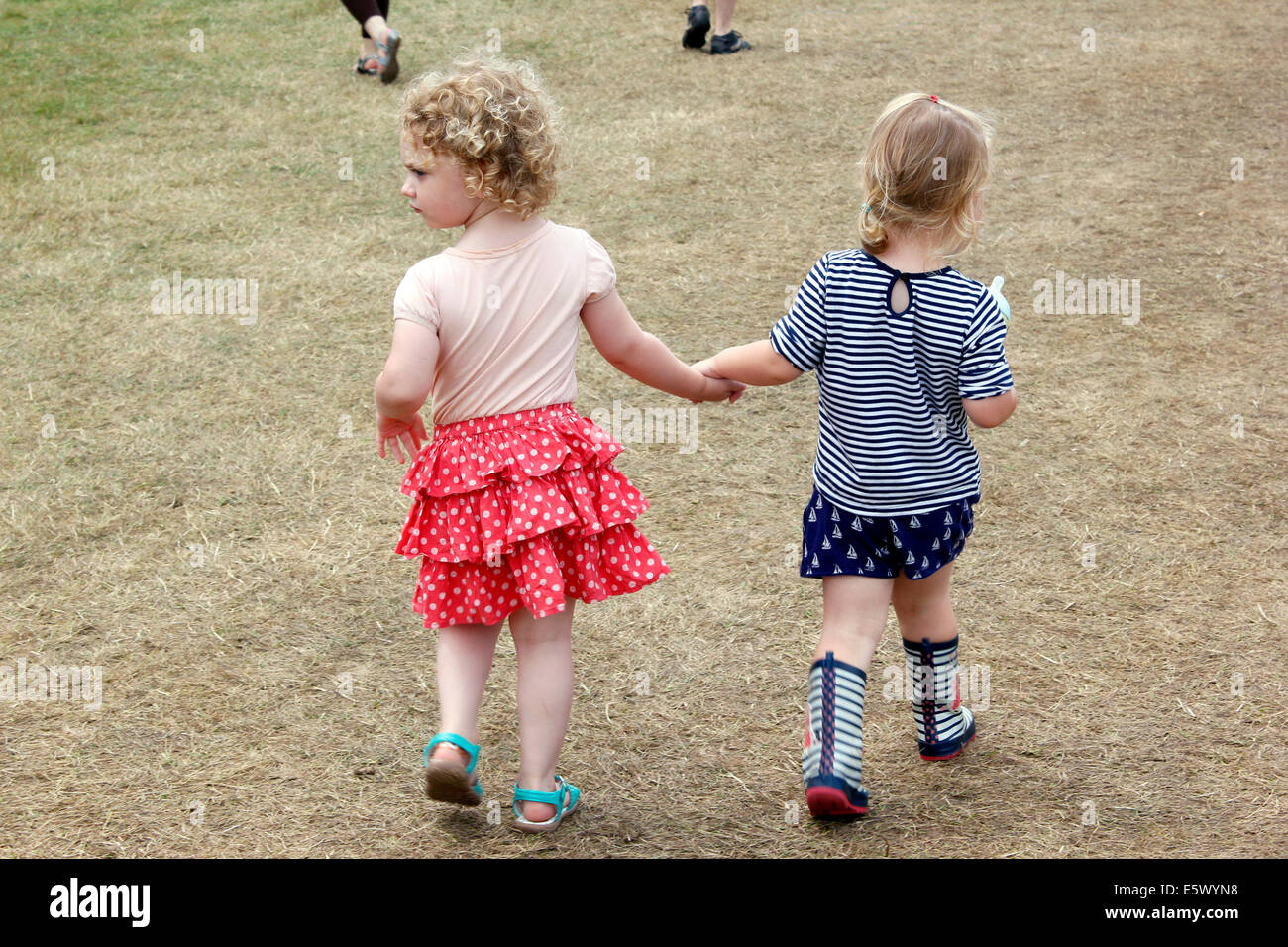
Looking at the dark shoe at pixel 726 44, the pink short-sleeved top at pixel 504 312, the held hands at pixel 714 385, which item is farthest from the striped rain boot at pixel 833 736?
the dark shoe at pixel 726 44

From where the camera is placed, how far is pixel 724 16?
8.45 meters

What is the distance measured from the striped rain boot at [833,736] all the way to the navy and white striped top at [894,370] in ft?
1.08

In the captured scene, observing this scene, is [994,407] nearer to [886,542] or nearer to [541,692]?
[886,542]

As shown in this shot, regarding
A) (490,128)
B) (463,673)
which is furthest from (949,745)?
(490,128)

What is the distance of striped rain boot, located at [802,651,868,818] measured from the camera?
8.26 feet

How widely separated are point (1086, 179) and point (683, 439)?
3.16m

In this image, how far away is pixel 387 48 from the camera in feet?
25.3

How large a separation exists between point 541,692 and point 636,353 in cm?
72

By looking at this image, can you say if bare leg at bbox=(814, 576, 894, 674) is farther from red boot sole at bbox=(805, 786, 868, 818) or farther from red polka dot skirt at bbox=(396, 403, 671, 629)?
red polka dot skirt at bbox=(396, 403, 671, 629)

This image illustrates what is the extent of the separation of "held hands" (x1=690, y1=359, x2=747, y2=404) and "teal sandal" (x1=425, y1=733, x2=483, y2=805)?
88 cm

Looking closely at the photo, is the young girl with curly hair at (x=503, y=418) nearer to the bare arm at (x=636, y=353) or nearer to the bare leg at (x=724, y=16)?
the bare arm at (x=636, y=353)

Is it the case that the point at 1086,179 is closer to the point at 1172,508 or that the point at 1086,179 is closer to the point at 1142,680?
the point at 1172,508

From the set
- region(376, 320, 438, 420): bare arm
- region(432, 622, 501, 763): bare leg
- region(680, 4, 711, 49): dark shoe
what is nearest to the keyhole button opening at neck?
region(376, 320, 438, 420): bare arm

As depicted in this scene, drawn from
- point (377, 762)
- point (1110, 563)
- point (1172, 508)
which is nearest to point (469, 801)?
point (377, 762)
